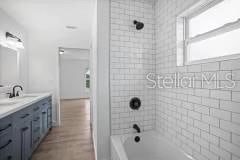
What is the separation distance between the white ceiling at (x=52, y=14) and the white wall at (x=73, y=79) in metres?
5.13

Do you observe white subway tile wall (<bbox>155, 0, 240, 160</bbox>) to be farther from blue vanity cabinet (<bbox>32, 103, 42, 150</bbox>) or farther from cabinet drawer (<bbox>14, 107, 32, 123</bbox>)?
blue vanity cabinet (<bbox>32, 103, 42, 150</bbox>)

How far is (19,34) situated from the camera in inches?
119

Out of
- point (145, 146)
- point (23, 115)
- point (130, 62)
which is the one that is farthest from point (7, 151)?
point (130, 62)

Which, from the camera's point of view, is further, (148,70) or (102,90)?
(148,70)

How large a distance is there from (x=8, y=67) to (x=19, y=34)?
34.4 inches

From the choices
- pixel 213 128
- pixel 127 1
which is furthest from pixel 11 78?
pixel 213 128

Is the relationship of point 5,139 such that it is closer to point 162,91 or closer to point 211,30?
point 162,91

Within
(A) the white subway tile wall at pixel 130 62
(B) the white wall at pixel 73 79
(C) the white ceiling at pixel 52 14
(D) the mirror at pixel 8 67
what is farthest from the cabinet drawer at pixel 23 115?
(B) the white wall at pixel 73 79

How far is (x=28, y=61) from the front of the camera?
350 cm

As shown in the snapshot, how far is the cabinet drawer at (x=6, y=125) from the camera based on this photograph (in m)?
1.35

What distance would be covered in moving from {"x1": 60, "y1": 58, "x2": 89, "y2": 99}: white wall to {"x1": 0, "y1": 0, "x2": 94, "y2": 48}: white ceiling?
5131mm

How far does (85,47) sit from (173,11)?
314 centimetres

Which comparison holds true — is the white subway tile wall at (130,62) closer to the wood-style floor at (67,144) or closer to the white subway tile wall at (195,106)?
the white subway tile wall at (195,106)

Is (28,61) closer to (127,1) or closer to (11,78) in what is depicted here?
(11,78)
